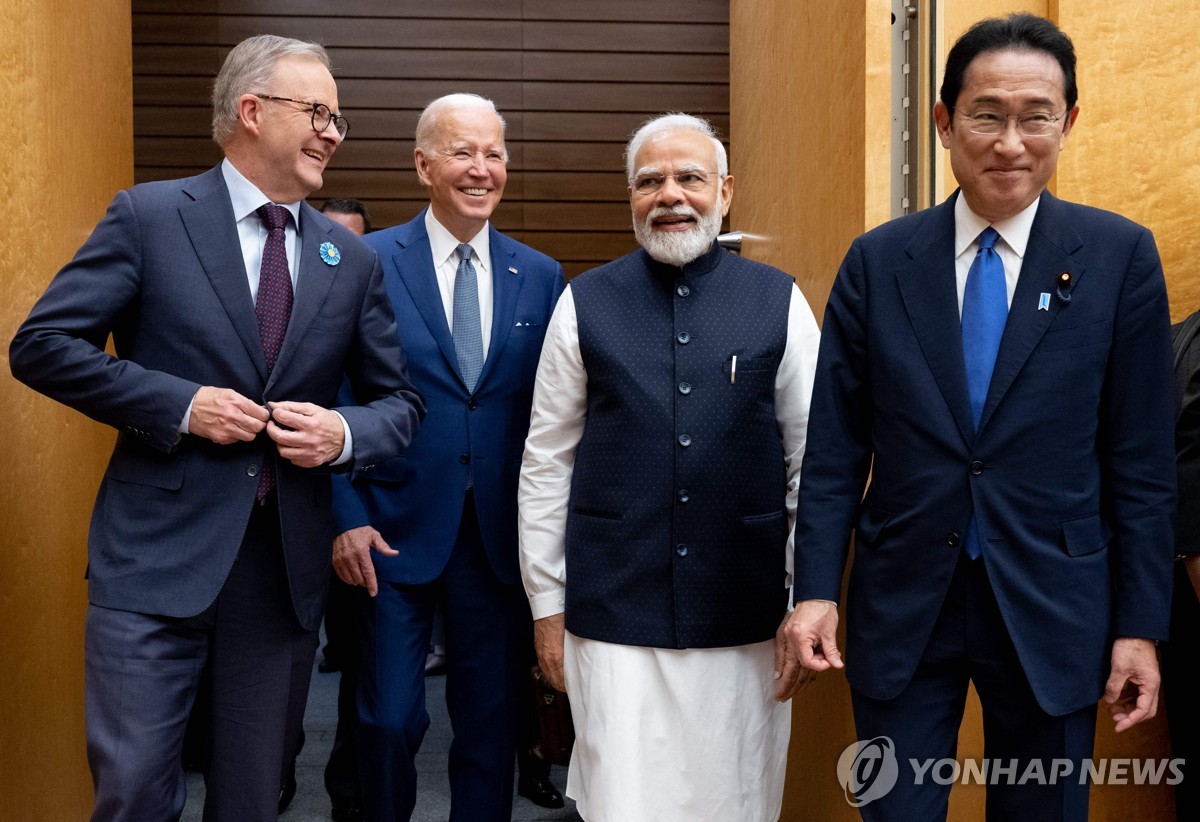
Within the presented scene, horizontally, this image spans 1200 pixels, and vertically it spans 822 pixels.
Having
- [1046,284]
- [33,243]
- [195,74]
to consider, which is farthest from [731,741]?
[195,74]

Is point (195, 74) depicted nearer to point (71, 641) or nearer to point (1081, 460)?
point (71, 641)

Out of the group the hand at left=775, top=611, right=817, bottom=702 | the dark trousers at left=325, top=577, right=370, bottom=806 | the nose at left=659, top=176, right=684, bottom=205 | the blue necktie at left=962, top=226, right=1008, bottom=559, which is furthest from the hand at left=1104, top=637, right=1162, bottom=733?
the dark trousers at left=325, top=577, right=370, bottom=806

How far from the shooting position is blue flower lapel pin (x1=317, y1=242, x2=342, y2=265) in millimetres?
2180

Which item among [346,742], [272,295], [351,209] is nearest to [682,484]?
[272,295]

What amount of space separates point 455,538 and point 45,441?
93cm

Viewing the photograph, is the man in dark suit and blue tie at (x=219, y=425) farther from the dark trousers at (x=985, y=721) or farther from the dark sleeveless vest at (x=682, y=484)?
the dark trousers at (x=985, y=721)

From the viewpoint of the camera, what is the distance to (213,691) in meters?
2.08

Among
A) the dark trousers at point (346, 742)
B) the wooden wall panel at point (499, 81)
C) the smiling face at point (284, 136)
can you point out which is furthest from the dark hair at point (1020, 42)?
the wooden wall panel at point (499, 81)

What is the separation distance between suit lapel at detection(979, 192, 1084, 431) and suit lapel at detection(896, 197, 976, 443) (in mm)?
42

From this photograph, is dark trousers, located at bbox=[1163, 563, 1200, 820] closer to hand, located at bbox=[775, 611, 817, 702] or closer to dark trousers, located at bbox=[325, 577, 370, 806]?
hand, located at bbox=[775, 611, 817, 702]

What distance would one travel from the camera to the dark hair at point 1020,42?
1.70 m

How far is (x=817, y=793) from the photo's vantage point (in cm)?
263

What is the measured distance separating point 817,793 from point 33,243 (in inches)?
82.4

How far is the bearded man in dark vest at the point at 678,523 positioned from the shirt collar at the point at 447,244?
512mm
